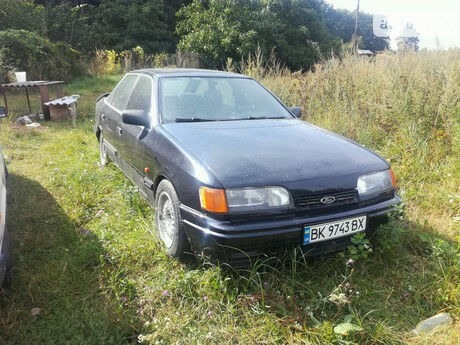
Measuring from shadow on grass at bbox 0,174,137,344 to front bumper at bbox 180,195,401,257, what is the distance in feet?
2.18

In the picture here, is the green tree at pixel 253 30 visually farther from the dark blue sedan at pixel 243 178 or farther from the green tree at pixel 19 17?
the dark blue sedan at pixel 243 178

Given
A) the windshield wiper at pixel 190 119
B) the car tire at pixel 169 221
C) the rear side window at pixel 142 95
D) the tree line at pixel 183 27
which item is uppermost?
the tree line at pixel 183 27

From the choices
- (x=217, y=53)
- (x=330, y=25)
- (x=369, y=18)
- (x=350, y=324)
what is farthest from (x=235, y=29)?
(x=369, y=18)

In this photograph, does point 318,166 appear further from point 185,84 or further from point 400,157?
point 400,157

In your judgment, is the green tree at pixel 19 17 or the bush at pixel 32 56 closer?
the bush at pixel 32 56

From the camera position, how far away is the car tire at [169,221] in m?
2.51

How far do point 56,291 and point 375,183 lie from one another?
2286mm

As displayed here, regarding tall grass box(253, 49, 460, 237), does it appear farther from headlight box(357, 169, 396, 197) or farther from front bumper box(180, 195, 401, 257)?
front bumper box(180, 195, 401, 257)

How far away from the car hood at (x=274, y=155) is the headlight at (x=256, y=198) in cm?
4

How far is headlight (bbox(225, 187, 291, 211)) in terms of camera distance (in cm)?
219

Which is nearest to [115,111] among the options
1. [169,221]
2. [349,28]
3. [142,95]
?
[142,95]

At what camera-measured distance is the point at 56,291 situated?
8.32 ft

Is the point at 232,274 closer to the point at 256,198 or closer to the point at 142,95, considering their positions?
the point at 256,198

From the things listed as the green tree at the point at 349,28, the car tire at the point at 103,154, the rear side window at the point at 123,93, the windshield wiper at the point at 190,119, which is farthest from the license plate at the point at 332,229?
the green tree at the point at 349,28
